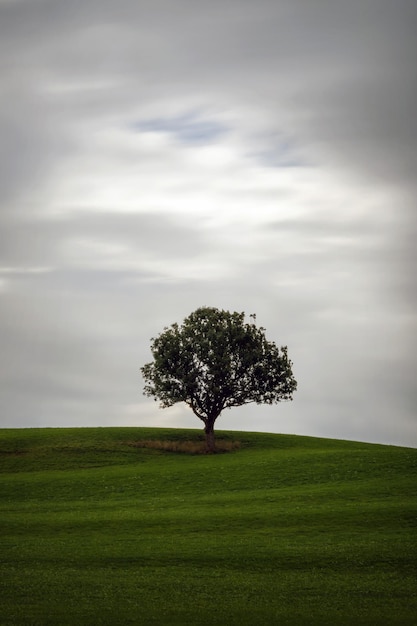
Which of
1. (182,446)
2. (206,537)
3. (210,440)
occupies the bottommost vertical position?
(206,537)

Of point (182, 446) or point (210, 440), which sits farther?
point (182, 446)

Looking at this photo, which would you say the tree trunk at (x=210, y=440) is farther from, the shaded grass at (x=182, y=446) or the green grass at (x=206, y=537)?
the green grass at (x=206, y=537)

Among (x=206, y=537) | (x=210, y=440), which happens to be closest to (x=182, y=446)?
(x=210, y=440)

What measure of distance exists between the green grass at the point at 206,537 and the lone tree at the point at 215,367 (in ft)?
25.6

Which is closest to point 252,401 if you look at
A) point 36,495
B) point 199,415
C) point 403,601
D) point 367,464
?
point 199,415

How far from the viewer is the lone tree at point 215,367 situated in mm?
87625

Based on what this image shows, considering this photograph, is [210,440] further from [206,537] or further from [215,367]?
[206,537]

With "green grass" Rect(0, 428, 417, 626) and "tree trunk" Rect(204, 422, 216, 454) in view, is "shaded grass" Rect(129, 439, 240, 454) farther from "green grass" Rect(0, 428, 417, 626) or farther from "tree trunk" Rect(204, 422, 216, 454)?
"green grass" Rect(0, 428, 417, 626)

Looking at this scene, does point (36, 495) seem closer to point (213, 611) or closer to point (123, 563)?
point (123, 563)

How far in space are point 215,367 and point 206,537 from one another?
42.1 m

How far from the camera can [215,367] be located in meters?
87.2

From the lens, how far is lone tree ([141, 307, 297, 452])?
87625 mm

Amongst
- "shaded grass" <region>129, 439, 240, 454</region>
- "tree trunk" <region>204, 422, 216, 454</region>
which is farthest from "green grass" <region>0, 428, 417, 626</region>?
"tree trunk" <region>204, 422, 216, 454</region>

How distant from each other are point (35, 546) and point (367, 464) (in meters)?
37.9
